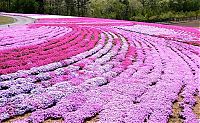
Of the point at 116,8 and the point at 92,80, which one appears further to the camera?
the point at 116,8

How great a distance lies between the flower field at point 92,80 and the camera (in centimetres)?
1497

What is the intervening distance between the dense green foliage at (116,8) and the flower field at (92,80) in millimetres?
62689

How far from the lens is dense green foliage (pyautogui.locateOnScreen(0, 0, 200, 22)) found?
298 feet

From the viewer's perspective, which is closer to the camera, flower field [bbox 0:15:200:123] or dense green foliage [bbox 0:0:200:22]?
flower field [bbox 0:15:200:123]

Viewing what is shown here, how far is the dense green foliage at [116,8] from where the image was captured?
298ft

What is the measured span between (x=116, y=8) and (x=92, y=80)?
310 feet

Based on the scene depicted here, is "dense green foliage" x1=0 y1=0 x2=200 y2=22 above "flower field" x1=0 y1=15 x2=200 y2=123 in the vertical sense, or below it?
above

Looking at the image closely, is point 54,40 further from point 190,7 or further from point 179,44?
point 190,7

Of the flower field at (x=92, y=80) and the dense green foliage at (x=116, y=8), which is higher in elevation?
the dense green foliage at (x=116, y=8)

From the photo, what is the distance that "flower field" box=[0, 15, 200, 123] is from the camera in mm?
14969

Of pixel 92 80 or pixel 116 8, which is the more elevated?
pixel 116 8

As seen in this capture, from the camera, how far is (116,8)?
112m

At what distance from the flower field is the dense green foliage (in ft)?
206

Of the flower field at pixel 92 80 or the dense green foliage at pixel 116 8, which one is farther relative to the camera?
the dense green foliage at pixel 116 8
